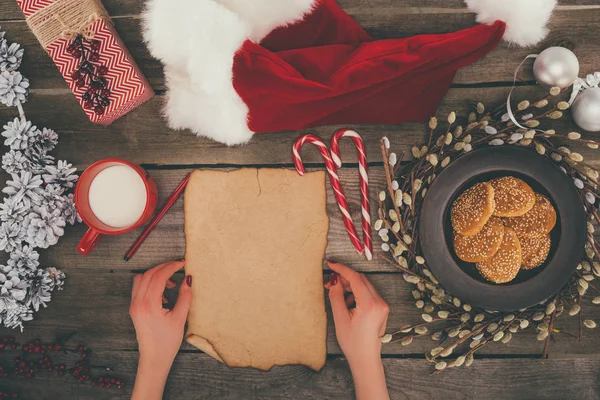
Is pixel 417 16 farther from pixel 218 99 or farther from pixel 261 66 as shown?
pixel 218 99

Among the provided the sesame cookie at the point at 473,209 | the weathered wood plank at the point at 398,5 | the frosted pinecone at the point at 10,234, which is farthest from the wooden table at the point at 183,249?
the sesame cookie at the point at 473,209

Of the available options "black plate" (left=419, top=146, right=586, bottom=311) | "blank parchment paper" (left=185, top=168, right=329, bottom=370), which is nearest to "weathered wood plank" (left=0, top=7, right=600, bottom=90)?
"black plate" (left=419, top=146, right=586, bottom=311)

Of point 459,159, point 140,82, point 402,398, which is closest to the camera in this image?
point 459,159

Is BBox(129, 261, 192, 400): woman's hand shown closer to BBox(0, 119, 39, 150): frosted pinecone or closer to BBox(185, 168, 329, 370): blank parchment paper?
BBox(185, 168, 329, 370): blank parchment paper

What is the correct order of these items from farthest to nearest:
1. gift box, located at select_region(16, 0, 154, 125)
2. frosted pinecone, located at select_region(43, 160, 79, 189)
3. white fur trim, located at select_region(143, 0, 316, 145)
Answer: frosted pinecone, located at select_region(43, 160, 79, 189)
gift box, located at select_region(16, 0, 154, 125)
white fur trim, located at select_region(143, 0, 316, 145)

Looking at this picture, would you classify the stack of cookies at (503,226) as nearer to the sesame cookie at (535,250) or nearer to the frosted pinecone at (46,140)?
the sesame cookie at (535,250)

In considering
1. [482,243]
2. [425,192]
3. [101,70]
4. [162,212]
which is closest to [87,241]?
[162,212]

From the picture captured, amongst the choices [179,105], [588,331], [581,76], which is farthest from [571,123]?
[179,105]
